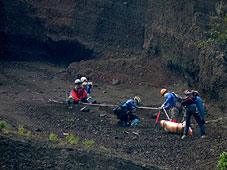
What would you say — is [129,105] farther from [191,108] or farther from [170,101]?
[191,108]

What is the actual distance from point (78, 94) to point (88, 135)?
415 centimetres

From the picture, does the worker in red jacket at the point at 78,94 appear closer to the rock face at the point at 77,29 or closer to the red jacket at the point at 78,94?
the red jacket at the point at 78,94

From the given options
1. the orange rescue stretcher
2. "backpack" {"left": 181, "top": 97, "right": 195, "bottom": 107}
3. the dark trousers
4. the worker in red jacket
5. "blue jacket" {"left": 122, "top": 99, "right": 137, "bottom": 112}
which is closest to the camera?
"backpack" {"left": 181, "top": 97, "right": 195, "bottom": 107}

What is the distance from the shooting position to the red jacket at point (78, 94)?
55.8 ft

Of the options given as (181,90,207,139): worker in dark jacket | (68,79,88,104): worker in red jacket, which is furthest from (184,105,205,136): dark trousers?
(68,79,88,104): worker in red jacket

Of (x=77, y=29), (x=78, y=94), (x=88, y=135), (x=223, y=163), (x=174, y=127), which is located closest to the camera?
(x=223, y=163)

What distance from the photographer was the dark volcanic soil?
30.2 feet

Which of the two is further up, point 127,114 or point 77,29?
point 77,29

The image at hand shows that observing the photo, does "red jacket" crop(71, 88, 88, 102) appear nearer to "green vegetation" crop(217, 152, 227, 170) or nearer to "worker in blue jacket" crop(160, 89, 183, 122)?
"worker in blue jacket" crop(160, 89, 183, 122)

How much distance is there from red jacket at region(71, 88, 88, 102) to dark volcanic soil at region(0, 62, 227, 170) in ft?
1.81

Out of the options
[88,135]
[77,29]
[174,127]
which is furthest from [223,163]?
[77,29]

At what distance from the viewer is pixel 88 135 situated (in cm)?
1325

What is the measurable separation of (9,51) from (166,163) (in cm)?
1897

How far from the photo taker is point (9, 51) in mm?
27000
